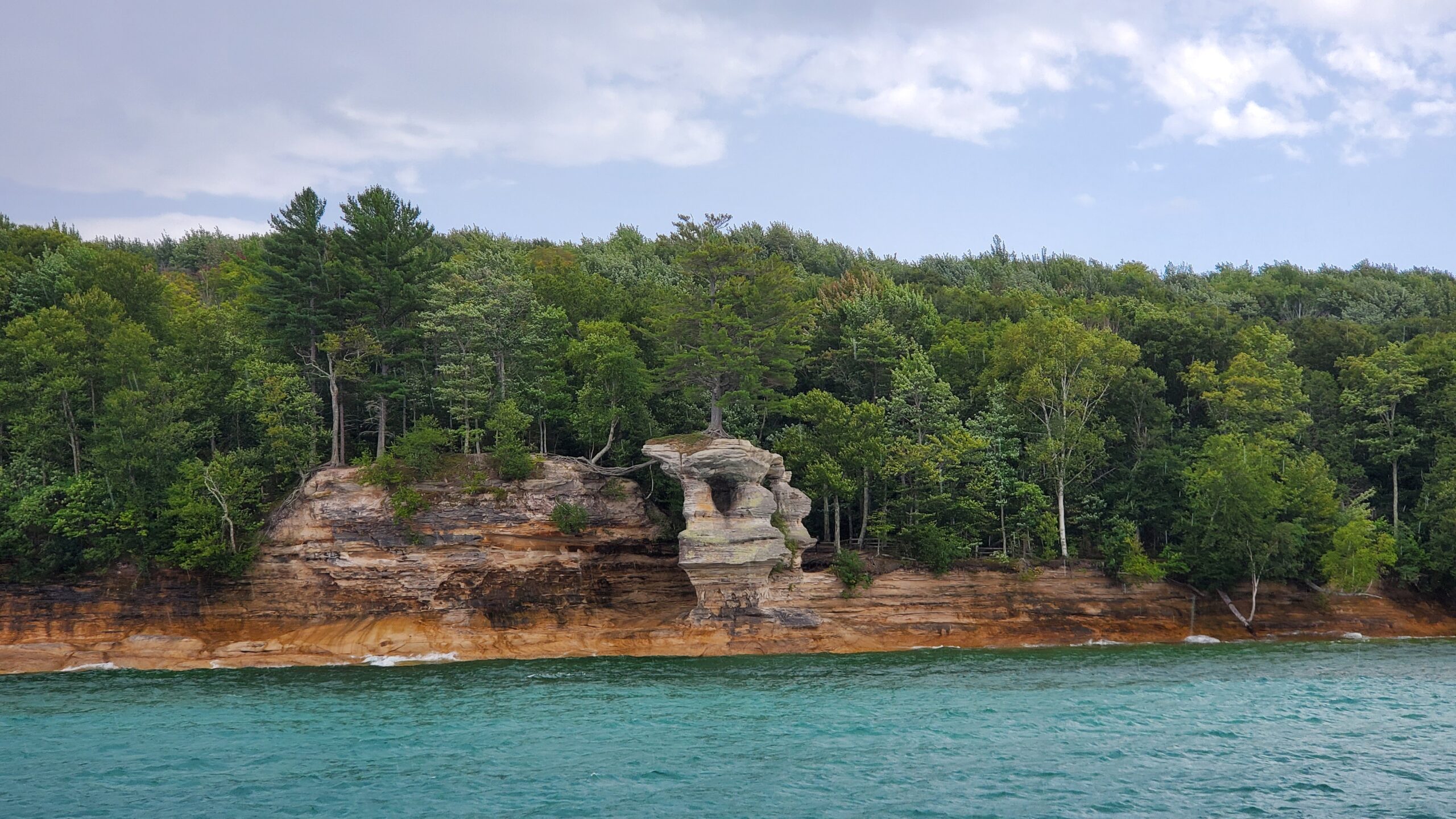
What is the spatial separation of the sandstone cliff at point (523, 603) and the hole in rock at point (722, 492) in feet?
5.35

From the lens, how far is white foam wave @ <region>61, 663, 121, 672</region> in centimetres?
4562

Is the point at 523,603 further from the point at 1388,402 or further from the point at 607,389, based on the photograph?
the point at 1388,402

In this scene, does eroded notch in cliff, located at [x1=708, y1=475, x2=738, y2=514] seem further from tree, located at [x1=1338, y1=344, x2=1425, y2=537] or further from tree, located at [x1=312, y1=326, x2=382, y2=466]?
tree, located at [x1=1338, y1=344, x2=1425, y2=537]

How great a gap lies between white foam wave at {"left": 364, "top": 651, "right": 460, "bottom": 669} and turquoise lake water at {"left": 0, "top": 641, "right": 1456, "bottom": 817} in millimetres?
3367

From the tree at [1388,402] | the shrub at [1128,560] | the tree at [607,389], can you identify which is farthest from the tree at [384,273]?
the tree at [1388,402]

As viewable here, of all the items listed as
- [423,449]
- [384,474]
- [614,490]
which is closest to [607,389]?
[614,490]

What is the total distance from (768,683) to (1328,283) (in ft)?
296

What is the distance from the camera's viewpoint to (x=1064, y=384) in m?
58.2

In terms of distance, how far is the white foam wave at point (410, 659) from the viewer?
47.4m

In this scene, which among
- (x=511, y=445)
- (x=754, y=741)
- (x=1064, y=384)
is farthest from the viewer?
(x=1064, y=384)

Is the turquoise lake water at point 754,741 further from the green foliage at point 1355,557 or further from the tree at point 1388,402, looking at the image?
the tree at point 1388,402

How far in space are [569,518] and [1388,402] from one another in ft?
167

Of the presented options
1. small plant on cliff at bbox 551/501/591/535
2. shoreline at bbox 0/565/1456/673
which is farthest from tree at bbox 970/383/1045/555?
small plant on cliff at bbox 551/501/591/535

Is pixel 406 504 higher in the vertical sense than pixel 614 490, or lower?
lower
